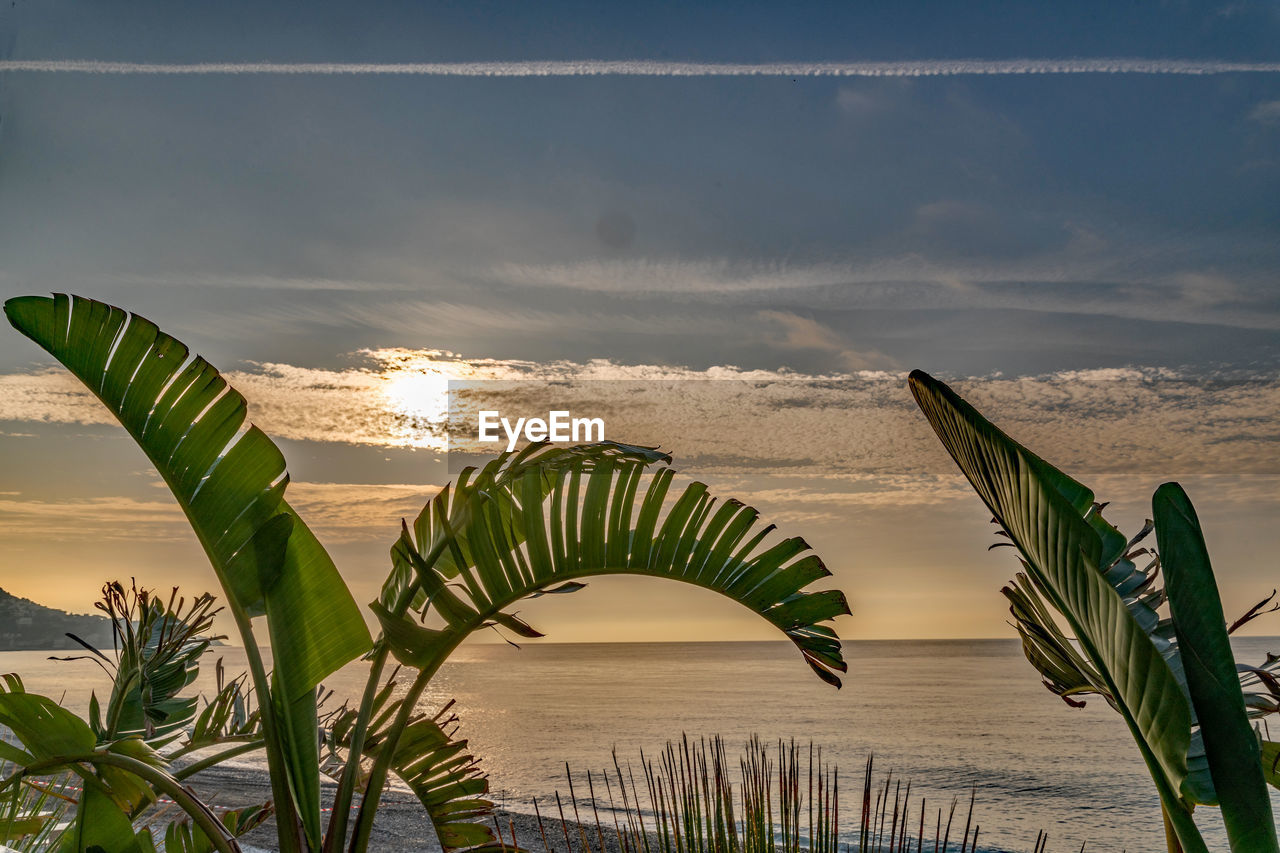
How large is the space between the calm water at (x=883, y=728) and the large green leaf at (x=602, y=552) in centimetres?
929

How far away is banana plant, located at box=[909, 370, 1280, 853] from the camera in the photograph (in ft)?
3.40

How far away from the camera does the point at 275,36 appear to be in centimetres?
489

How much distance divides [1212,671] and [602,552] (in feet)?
3.64

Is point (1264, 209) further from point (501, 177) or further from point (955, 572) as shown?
point (955, 572)

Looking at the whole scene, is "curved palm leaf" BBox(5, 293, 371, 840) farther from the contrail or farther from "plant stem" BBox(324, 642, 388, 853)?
the contrail

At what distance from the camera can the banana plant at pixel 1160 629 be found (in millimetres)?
1037

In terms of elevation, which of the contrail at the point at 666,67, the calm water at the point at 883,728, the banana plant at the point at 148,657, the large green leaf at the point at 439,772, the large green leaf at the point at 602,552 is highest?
the contrail at the point at 666,67

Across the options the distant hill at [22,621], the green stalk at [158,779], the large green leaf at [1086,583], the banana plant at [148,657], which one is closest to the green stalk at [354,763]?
the green stalk at [158,779]

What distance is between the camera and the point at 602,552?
1781mm

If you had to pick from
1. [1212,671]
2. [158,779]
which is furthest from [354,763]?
[1212,671]

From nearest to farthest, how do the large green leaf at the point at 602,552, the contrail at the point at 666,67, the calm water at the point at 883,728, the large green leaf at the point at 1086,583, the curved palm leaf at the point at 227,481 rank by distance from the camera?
the large green leaf at the point at 1086,583 < the large green leaf at the point at 602,552 < the curved palm leaf at the point at 227,481 < the contrail at the point at 666,67 < the calm water at the point at 883,728

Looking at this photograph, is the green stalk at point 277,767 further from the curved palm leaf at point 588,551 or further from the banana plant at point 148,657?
the banana plant at point 148,657

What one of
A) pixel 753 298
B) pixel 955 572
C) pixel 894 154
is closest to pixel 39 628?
pixel 894 154

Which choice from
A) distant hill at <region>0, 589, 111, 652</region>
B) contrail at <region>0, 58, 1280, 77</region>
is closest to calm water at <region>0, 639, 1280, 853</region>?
distant hill at <region>0, 589, 111, 652</region>
